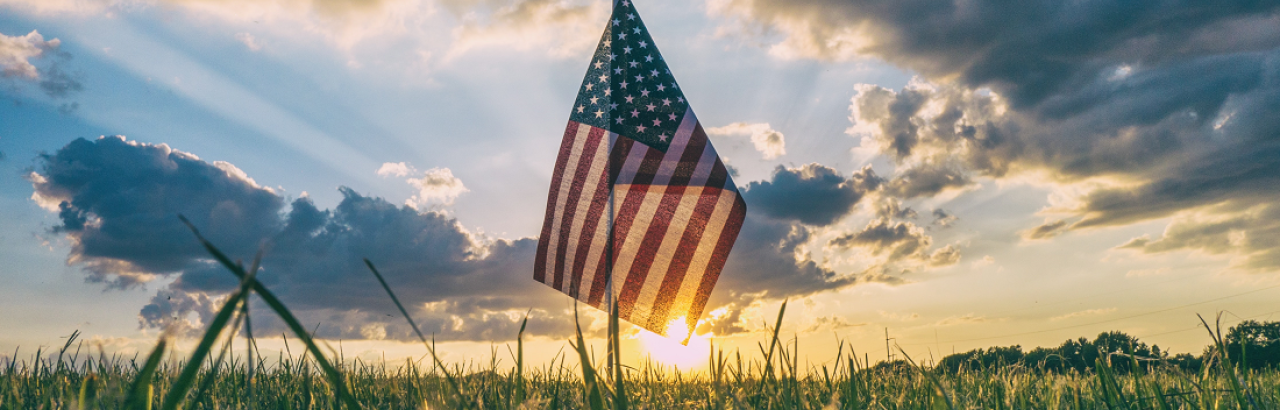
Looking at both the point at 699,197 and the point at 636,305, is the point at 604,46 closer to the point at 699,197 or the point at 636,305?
the point at 699,197

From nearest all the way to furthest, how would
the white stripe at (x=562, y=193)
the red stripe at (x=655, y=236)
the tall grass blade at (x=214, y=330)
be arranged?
the tall grass blade at (x=214, y=330) → the red stripe at (x=655, y=236) → the white stripe at (x=562, y=193)

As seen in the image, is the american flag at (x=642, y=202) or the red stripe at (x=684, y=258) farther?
the red stripe at (x=684, y=258)

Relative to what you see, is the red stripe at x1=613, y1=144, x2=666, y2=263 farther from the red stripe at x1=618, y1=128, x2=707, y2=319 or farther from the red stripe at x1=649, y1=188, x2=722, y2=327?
the red stripe at x1=649, y1=188, x2=722, y2=327

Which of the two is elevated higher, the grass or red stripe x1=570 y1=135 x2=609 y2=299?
red stripe x1=570 y1=135 x2=609 y2=299

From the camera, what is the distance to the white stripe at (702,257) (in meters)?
9.42

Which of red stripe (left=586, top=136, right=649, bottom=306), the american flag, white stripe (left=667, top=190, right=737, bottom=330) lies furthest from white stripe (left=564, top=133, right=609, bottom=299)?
white stripe (left=667, top=190, right=737, bottom=330)

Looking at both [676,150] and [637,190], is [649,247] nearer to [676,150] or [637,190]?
[637,190]

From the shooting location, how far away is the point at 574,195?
30.8ft

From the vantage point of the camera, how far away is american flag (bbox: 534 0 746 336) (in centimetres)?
931

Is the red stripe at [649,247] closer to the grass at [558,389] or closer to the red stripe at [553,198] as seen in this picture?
the red stripe at [553,198]

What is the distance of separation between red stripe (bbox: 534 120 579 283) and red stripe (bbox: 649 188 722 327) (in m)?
1.71

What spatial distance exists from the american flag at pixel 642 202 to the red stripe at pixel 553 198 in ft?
0.05

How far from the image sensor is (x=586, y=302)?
9.31 metres

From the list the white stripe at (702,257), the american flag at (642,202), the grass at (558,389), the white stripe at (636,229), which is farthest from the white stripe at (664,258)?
the grass at (558,389)
